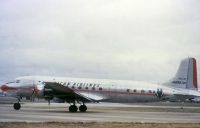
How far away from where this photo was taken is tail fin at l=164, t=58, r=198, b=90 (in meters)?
42.5

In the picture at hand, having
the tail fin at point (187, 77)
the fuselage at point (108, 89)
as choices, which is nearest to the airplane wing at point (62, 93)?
the fuselage at point (108, 89)

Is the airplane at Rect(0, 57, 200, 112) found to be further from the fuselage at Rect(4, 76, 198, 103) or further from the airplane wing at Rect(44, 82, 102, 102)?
the airplane wing at Rect(44, 82, 102, 102)

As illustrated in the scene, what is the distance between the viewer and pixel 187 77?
Result: 1679 inches

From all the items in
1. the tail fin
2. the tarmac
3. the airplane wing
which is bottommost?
the tarmac

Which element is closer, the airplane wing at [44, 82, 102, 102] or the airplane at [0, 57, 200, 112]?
the airplane wing at [44, 82, 102, 102]

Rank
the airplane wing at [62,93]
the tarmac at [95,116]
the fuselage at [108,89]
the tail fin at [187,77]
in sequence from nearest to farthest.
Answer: the tarmac at [95,116]
the airplane wing at [62,93]
the fuselage at [108,89]
the tail fin at [187,77]

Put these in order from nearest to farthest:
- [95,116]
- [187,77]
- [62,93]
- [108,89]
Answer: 1. [95,116]
2. [62,93]
3. [108,89]
4. [187,77]

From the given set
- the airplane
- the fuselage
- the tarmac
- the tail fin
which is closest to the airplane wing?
the airplane

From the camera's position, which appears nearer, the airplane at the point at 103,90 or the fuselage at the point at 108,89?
the airplane at the point at 103,90

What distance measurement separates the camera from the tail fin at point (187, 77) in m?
42.5

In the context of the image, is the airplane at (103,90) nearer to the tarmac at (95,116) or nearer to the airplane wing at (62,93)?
the airplane wing at (62,93)

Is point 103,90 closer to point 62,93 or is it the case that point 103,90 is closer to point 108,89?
point 108,89

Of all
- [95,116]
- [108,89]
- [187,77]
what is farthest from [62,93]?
[187,77]

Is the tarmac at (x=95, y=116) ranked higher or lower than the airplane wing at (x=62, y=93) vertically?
lower
